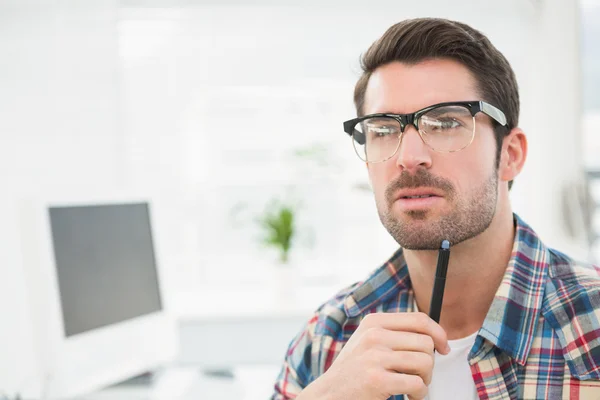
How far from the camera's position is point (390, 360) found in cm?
92

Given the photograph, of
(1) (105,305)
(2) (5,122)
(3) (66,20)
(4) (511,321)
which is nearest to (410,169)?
(4) (511,321)

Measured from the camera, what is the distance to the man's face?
1.06 m

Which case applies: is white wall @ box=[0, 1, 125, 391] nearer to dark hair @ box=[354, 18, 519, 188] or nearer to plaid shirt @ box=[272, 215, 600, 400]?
dark hair @ box=[354, 18, 519, 188]

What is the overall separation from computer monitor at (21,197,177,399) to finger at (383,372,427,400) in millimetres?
923

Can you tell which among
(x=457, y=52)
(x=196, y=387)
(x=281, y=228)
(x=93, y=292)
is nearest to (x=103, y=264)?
(x=93, y=292)

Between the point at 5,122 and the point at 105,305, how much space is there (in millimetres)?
947

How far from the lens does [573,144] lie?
2.91 metres

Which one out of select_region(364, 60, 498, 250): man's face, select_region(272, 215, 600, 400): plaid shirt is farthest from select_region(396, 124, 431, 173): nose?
select_region(272, 215, 600, 400): plaid shirt

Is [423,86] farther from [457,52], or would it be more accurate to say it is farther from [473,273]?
[473,273]

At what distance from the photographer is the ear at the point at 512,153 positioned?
1.19 m

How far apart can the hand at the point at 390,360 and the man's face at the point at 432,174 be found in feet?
0.64

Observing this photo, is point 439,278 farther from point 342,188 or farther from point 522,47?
point 522,47

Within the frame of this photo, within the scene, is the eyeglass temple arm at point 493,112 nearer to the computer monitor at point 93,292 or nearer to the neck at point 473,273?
the neck at point 473,273

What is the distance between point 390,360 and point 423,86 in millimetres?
507
